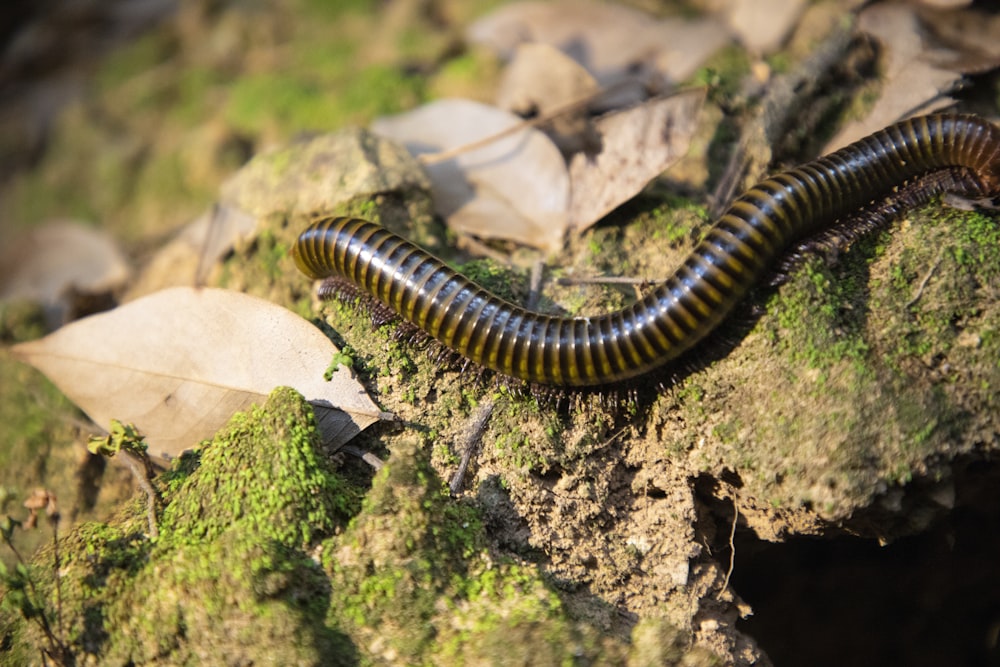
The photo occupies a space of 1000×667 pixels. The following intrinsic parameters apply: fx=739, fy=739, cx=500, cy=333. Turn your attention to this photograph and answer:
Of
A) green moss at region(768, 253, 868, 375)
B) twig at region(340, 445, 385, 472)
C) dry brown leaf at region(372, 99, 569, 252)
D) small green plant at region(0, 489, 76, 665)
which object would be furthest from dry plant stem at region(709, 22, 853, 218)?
small green plant at region(0, 489, 76, 665)

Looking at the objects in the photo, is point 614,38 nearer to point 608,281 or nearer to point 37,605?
point 608,281

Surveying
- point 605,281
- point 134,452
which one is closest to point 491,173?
point 605,281

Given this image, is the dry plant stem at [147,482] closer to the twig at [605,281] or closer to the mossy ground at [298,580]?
the mossy ground at [298,580]

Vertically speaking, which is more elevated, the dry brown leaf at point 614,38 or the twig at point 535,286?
the dry brown leaf at point 614,38

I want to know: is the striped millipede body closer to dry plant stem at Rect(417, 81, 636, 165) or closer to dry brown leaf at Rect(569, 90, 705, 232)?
dry brown leaf at Rect(569, 90, 705, 232)

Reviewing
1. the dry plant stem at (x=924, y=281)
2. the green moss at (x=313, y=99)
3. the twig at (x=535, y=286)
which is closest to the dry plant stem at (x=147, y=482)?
the twig at (x=535, y=286)

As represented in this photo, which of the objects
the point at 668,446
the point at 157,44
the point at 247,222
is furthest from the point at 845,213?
the point at 157,44

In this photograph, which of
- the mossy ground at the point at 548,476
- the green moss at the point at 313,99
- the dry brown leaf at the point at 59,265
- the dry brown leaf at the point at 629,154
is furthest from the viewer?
the green moss at the point at 313,99
